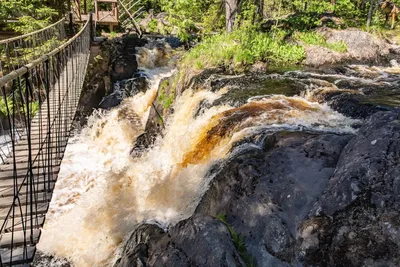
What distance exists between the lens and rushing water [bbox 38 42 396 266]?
195 inches

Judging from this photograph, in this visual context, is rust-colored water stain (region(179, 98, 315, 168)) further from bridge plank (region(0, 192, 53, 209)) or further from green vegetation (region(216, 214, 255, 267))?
bridge plank (region(0, 192, 53, 209))

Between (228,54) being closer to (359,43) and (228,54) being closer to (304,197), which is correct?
(359,43)

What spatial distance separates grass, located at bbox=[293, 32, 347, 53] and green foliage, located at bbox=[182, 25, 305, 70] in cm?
87

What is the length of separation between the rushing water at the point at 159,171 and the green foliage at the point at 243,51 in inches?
77.6

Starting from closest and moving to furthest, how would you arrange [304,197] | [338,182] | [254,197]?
[338,182] < [304,197] < [254,197]

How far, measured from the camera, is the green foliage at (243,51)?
9531 mm

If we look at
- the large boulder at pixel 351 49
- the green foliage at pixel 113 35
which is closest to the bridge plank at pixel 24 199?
the large boulder at pixel 351 49

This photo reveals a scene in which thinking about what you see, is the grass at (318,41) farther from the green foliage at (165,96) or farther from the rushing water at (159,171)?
the green foliage at (165,96)

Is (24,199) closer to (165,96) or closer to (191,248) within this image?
(191,248)

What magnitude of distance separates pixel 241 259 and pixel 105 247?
2694 mm

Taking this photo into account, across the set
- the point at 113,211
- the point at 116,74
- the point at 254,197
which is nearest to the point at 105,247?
the point at 113,211

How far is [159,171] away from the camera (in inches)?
260

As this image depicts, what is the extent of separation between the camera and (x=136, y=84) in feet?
39.1

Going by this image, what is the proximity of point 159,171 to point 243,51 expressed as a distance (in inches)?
208
